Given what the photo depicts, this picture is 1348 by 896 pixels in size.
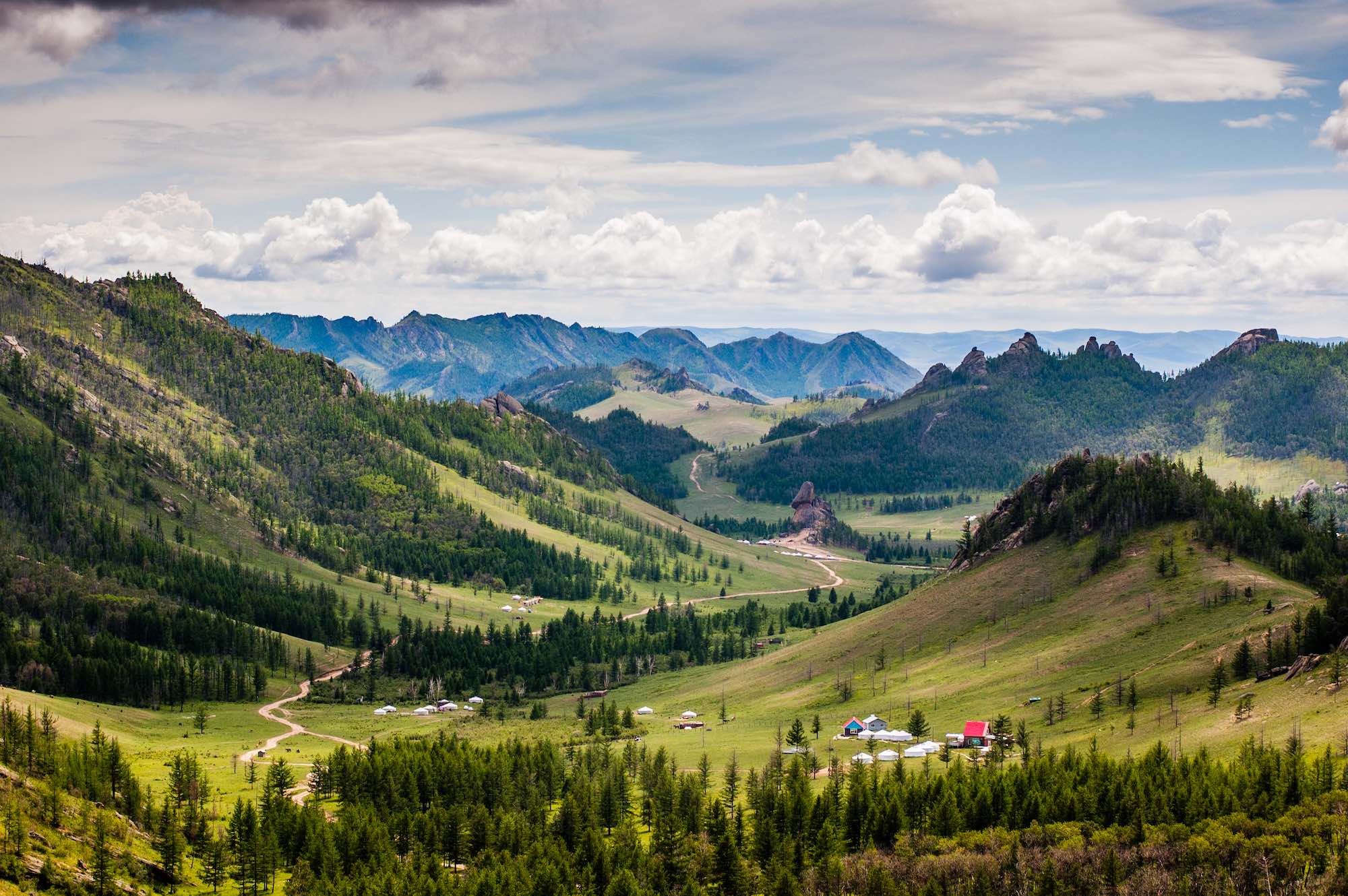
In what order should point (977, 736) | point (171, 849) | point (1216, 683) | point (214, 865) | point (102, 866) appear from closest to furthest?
point (102, 866) → point (171, 849) → point (214, 865) → point (1216, 683) → point (977, 736)

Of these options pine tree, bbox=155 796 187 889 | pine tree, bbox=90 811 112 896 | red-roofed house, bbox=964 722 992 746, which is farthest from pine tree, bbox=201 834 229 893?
red-roofed house, bbox=964 722 992 746

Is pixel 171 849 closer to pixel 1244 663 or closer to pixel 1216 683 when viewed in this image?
pixel 1216 683

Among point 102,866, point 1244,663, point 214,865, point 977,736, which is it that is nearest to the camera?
point 102,866

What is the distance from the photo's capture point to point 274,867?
148 meters

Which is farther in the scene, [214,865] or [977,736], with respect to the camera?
[977,736]

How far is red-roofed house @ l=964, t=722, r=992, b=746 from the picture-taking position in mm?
177750

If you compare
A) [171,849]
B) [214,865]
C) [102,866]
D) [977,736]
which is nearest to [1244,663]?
A: [977,736]

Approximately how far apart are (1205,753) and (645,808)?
72.1m

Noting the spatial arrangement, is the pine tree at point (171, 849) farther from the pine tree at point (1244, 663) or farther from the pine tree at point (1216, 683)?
the pine tree at point (1244, 663)

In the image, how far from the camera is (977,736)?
177875 mm

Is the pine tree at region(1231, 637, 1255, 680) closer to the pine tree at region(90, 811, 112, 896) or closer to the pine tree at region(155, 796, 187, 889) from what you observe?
the pine tree at region(155, 796, 187, 889)

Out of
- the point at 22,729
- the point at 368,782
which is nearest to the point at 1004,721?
the point at 368,782

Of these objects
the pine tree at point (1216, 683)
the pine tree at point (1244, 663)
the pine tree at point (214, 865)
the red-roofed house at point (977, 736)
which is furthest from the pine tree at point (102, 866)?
the pine tree at point (1244, 663)

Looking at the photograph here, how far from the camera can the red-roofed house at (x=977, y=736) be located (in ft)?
583
